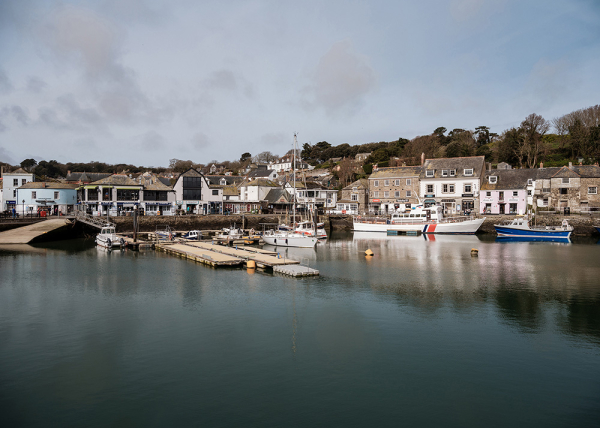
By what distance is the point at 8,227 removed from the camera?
2020 inches

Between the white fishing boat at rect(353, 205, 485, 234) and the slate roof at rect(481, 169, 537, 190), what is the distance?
9.73m

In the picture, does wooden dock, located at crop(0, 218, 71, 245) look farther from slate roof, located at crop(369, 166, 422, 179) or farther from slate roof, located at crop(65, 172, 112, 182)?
slate roof, located at crop(369, 166, 422, 179)

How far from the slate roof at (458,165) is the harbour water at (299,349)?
41643 mm

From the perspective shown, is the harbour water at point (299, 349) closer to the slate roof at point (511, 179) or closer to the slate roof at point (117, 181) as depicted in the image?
the slate roof at point (117, 181)

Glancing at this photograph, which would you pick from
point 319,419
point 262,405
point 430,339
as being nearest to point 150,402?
point 262,405

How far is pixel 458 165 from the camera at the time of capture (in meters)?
71.1

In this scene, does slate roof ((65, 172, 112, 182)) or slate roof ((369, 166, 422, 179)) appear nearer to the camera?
slate roof ((369, 166, 422, 179))

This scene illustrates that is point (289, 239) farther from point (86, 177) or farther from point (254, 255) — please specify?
point (86, 177)

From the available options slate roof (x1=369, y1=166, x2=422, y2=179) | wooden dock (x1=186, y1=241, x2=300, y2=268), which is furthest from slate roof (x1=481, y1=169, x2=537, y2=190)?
wooden dock (x1=186, y1=241, x2=300, y2=268)

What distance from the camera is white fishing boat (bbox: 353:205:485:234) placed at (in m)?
60.1

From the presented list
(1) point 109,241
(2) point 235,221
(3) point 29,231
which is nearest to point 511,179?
(2) point 235,221

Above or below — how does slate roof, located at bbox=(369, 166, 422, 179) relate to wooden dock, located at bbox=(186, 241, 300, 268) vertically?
above

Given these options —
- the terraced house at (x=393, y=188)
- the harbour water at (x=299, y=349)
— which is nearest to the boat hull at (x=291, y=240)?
the harbour water at (x=299, y=349)

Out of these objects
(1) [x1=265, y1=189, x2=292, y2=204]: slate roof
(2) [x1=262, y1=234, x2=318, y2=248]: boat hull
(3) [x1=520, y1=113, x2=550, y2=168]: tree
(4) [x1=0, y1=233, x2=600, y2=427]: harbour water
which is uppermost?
(3) [x1=520, y1=113, x2=550, y2=168]: tree
